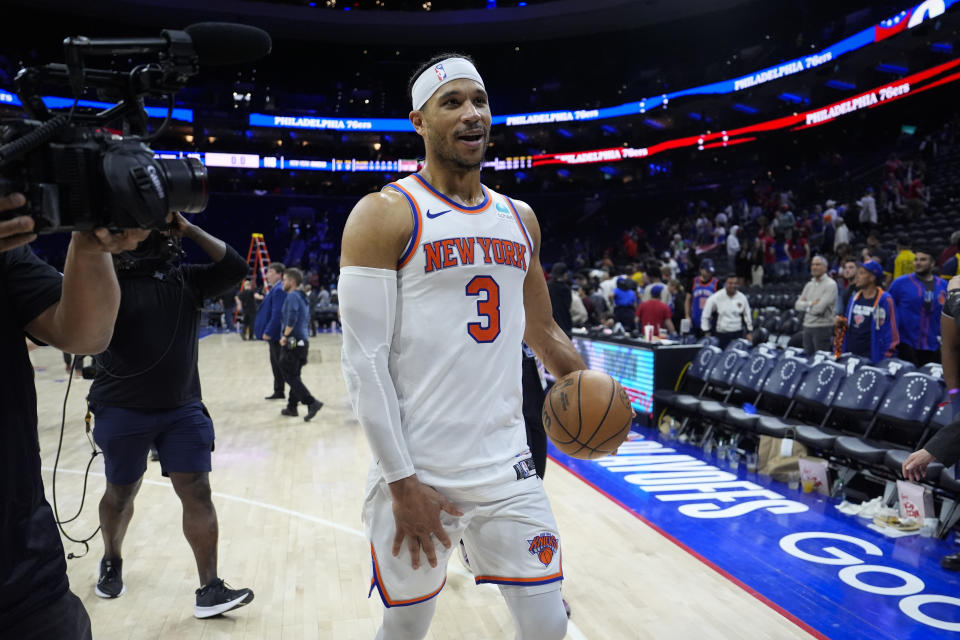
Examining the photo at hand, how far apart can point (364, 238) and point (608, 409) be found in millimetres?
937

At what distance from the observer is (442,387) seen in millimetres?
2061

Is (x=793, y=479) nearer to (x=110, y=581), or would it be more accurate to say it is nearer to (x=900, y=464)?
(x=900, y=464)

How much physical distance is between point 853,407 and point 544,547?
425cm

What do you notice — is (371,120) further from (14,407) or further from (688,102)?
(14,407)

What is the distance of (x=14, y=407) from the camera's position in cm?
147

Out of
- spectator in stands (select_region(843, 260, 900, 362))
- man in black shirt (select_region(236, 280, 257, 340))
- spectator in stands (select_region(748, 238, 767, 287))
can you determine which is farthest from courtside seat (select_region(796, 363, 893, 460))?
man in black shirt (select_region(236, 280, 257, 340))

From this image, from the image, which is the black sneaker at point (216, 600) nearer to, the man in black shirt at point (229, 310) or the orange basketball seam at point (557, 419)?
the orange basketball seam at point (557, 419)

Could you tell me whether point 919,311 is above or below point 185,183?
below

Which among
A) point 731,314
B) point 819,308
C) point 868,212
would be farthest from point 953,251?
point 868,212

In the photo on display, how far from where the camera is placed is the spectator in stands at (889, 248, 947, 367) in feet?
24.3

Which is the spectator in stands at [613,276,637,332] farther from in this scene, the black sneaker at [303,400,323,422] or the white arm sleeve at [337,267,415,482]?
the white arm sleeve at [337,267,415,482]

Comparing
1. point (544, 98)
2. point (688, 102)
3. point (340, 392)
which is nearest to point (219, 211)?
point (544, 98)

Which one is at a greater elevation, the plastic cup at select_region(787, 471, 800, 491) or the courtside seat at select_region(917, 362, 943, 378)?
the courtside seat at select_region(917, 362, 943, 378)

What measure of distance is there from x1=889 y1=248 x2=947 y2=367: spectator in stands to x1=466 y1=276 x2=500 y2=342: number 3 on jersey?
6693mm
